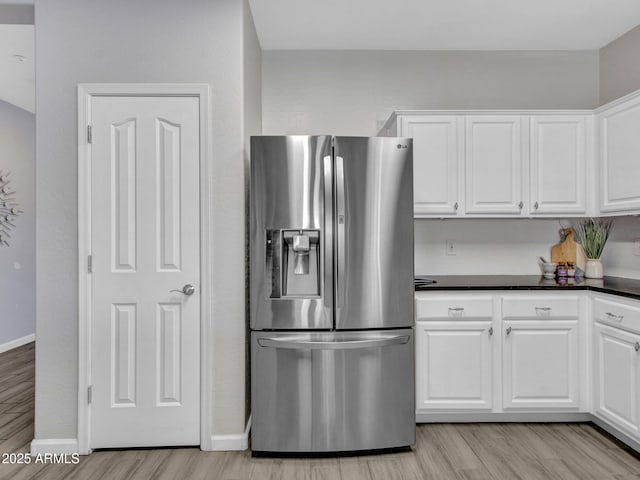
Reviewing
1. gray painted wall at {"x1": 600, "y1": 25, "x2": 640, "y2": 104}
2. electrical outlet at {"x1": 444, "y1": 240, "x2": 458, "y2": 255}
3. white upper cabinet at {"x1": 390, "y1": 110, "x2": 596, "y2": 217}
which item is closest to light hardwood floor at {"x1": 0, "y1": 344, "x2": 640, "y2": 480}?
electrical outlet at {"x1": 444, "y1": 240, "x2": 458, "y2": 255}

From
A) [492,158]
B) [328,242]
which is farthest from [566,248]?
[328,242]

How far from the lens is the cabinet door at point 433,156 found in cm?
293

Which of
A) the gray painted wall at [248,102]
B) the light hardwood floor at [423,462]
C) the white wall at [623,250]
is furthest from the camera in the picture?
the white wall at [623,250]

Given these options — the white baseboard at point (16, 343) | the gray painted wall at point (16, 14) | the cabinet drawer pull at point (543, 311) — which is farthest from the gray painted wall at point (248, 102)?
the white baseboard at point (16, 343)

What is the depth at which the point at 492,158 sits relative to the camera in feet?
9.70

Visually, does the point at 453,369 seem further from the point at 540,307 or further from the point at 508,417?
the point at 540,307

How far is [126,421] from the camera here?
8.01ft

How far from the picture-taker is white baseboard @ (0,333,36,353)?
4535 mm

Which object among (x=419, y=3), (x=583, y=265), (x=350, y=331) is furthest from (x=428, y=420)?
(x=419, y=3)

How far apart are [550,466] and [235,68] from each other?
2825 millimetres

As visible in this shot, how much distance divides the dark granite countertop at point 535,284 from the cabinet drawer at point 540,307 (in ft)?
0.24

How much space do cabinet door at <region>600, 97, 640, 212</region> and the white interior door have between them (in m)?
2.68

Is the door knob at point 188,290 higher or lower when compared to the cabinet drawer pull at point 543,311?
higher

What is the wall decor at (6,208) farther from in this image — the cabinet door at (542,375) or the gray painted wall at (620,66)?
the gray painted wall at (620,66)
